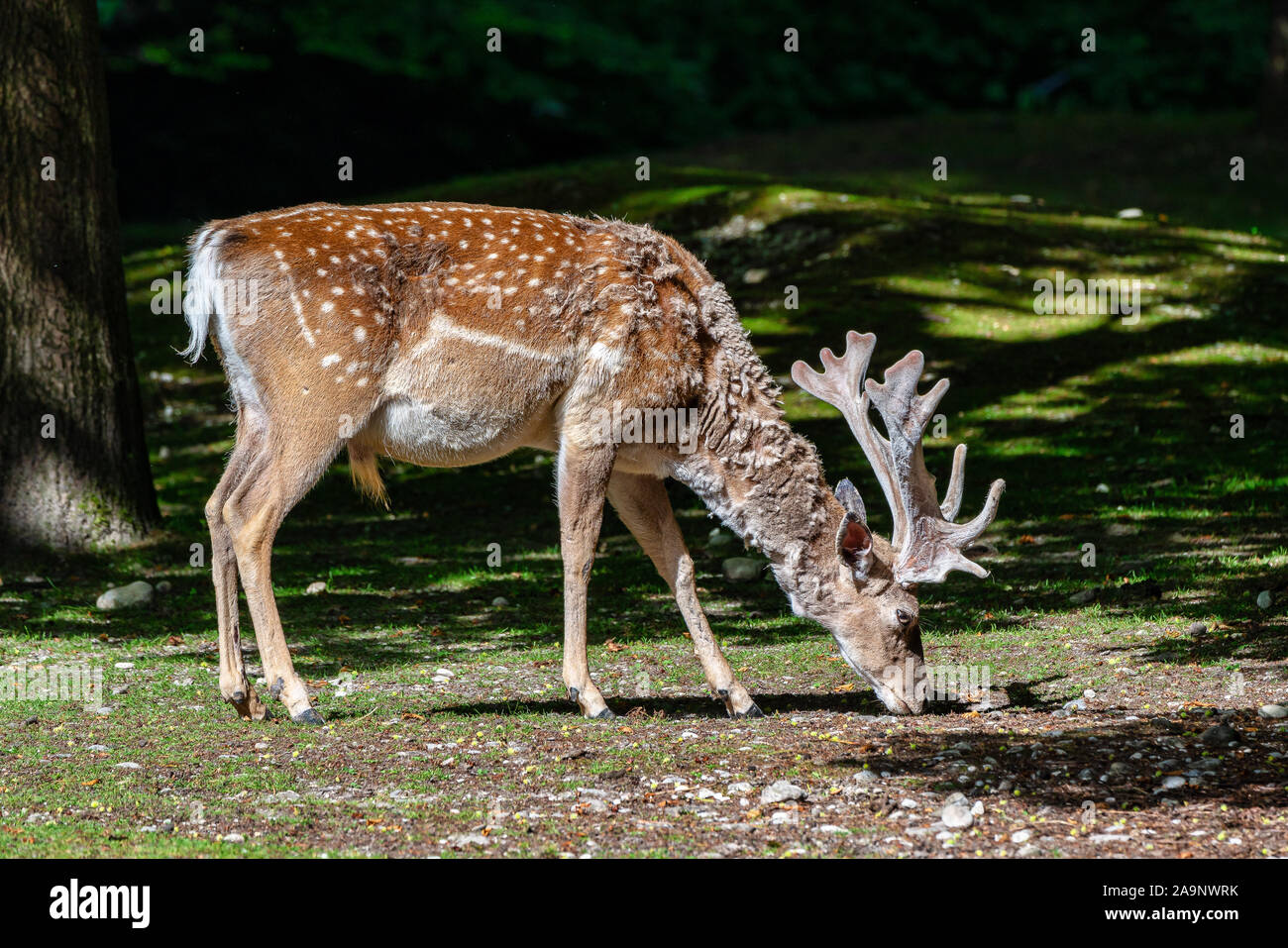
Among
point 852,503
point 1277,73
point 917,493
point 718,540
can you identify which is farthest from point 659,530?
point 1277,73

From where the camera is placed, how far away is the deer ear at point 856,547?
6.88 m

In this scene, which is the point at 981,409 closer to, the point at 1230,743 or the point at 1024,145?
the point at 1230,743

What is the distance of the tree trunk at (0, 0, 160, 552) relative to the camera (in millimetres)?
9602

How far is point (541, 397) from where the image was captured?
23.3 ft

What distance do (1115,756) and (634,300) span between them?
2.86m

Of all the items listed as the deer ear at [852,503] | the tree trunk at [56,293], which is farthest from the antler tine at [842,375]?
the tree trunk at [56,293]

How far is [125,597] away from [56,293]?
202 cm

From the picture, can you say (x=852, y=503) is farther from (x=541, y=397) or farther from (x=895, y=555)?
(x=541, y=397)

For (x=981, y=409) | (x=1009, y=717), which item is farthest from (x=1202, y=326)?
(x=1009, y=717)

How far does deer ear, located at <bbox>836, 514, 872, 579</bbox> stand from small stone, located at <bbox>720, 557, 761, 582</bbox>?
8.97 ft

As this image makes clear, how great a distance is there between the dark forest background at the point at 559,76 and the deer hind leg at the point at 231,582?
16.8 m

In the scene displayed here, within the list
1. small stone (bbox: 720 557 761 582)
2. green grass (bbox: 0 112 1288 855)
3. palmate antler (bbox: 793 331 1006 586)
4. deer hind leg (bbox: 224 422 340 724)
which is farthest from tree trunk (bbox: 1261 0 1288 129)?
deer hind leg (bbox: 224 422 340 724)

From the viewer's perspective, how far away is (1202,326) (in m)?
13.8

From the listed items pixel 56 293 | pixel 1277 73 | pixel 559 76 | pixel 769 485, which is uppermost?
pixel 559 76
